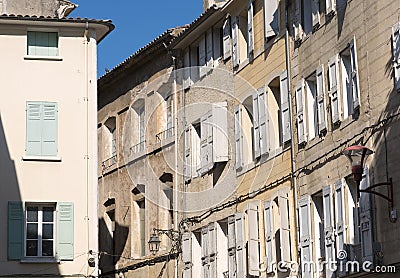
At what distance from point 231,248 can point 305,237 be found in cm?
467

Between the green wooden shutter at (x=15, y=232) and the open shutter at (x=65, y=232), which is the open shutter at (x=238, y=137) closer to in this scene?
the open shutter at (x=65, y=232)

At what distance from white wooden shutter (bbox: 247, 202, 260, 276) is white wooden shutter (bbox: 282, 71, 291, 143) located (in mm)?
2391

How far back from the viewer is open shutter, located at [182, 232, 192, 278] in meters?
31.4

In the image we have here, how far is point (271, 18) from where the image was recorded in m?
27.7

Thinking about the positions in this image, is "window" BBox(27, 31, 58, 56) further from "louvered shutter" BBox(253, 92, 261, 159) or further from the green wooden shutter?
"louvered shutter" BBox(253, 92, 261, 159)

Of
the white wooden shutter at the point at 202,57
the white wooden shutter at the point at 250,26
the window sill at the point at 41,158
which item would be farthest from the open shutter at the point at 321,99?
the window sill at the point at 41,158

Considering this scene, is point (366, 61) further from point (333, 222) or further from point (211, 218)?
point (211, 218)

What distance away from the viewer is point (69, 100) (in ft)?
99.4

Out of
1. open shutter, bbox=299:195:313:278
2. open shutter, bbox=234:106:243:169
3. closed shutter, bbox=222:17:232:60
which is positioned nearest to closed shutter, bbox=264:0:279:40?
open shutter, bbox=234:106:243:169

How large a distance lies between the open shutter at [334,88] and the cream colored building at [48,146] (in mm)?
8458

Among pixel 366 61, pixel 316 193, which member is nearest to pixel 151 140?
pixel 316 193

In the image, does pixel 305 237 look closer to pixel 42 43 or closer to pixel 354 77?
pixel 354 77

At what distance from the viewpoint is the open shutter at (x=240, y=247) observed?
2825 centimetres

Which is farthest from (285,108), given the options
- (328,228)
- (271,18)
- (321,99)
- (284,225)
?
(328,228)
